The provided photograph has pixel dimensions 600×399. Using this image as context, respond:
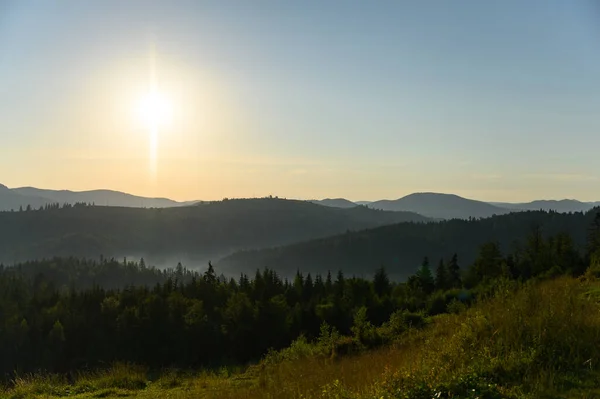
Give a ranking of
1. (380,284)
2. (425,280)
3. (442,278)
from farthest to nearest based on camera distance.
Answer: (380,284), (442,278), (425,280)

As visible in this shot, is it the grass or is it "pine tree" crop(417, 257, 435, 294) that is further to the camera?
"pine tree" crop(417, 257, 435, 294)

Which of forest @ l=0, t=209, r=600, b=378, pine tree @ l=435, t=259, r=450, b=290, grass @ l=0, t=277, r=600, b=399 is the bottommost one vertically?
forest @ l=0, t=209, r=600, b=378

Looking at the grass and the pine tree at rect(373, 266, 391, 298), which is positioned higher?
the grass

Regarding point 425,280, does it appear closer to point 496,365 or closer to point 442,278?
point 442,278

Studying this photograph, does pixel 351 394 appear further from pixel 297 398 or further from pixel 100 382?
pixel 100 382

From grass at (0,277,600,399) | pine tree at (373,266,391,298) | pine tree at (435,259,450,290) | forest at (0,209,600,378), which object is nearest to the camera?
grass at (0,277,600,399)

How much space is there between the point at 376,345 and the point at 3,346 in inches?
2733

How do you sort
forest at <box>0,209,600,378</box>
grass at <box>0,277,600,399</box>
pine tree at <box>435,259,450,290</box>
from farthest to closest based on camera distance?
pine tree at <box>435,259,450,290</box> → forest at <box>0,209,600,378</box> → grass at <box>0,277,600,399</box>

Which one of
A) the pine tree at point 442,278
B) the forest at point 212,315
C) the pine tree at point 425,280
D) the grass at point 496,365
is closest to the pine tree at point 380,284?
the forest at point 212,315

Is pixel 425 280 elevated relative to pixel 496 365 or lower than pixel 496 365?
lower

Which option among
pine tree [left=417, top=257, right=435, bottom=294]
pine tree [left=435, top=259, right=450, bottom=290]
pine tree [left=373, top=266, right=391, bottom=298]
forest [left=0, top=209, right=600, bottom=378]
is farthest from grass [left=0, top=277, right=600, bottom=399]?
pine tree [left=373, top=266, right=391, bottom=298]

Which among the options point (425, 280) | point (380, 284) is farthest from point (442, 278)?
point (380, 284)

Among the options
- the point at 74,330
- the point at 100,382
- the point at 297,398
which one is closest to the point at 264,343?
the point at 74,330

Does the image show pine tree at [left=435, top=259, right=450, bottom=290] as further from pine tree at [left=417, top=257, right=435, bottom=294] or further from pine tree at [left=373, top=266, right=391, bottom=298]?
pine tree at [left=373, top=266, right=391, bottom=298]
